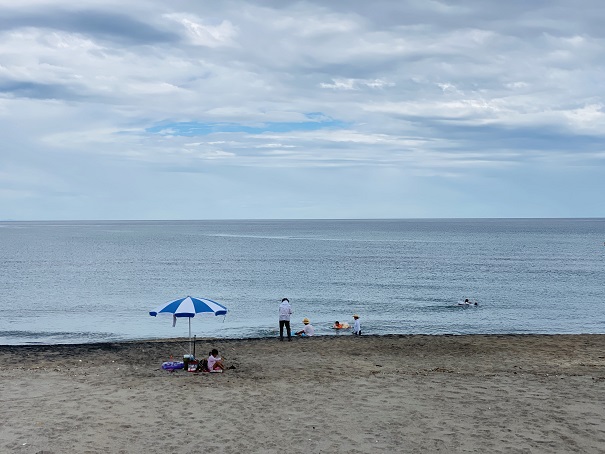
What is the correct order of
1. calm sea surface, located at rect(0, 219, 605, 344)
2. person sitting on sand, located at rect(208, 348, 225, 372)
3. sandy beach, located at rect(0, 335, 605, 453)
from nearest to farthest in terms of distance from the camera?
sandy beach, located at rect(0, 335, 605, 453) → person sitting on sand, located at rect(208, 348, 225, 372) → calm sea surface, located at rect(0, 219, 605, 344)

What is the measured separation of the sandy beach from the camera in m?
12.6

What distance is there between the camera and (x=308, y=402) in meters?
15.4

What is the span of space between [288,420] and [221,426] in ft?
4.86

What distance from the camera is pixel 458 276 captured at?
217 ft

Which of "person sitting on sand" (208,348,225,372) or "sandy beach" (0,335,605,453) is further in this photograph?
"person sitting on sand" (208,348,225,372)

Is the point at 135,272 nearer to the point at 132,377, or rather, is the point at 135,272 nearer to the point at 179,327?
the point at 179,327

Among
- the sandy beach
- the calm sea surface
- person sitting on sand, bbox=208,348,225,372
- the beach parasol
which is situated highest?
the beach parasol

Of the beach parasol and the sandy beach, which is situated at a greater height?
the beach parasol

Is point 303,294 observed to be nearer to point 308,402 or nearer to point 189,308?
point 189,308

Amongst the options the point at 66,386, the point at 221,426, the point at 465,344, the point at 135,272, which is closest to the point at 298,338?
the point at 465,344

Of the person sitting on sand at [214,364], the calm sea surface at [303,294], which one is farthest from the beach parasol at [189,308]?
the calm sea surface at [303,294]

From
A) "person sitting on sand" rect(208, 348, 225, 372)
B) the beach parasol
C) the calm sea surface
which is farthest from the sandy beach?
the calm sea surface

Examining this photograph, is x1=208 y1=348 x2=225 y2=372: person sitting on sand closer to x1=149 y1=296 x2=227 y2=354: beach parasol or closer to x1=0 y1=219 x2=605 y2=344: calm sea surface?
x1=149 y1=296 x2=227 y2=354: beach parasol

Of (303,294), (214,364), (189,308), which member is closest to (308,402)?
(214,364)
